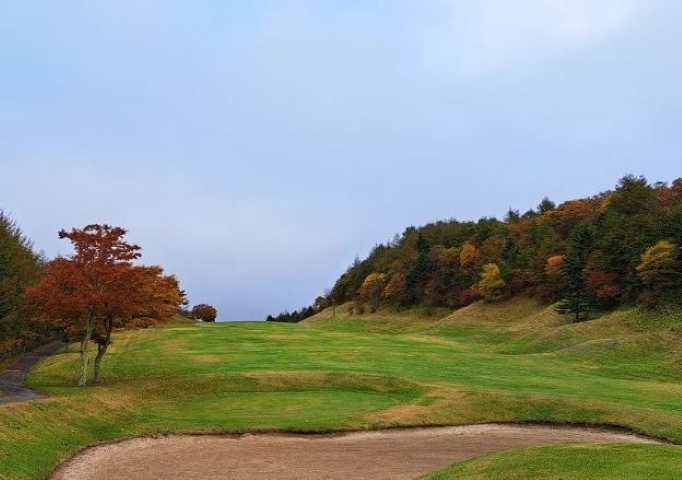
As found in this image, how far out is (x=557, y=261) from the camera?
87.6m

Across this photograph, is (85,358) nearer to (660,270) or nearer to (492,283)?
(660,270)

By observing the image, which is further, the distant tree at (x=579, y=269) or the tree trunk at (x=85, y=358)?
the distant tree at (x=579, y=269)

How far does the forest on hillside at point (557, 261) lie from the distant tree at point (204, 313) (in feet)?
114

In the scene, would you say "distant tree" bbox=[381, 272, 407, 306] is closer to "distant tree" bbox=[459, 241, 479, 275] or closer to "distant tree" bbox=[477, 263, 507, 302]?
"distant tree" bbox=[459, 241, 479, 275]

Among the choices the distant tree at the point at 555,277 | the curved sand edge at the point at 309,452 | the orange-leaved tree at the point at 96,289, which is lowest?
the curved sand edge at the point at 309,452

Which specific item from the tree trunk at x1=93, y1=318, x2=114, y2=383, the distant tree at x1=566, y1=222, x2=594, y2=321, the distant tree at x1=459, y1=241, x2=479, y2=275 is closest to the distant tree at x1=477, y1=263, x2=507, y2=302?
the distant tree at x1=566, y1=222, x2=594, y2=321

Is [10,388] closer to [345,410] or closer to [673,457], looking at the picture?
[345,410]

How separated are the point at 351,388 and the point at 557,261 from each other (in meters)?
58.0

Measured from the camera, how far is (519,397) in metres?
34.1

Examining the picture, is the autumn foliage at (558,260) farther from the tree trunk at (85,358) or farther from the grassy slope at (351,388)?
the tree trunk at (85,358)

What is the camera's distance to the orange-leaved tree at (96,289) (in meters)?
39.7

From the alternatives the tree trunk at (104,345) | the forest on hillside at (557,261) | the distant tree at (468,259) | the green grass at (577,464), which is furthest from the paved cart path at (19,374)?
the distant tree at (468,259)

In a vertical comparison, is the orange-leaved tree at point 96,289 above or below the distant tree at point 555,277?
below

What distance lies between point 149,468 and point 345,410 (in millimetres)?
12276
